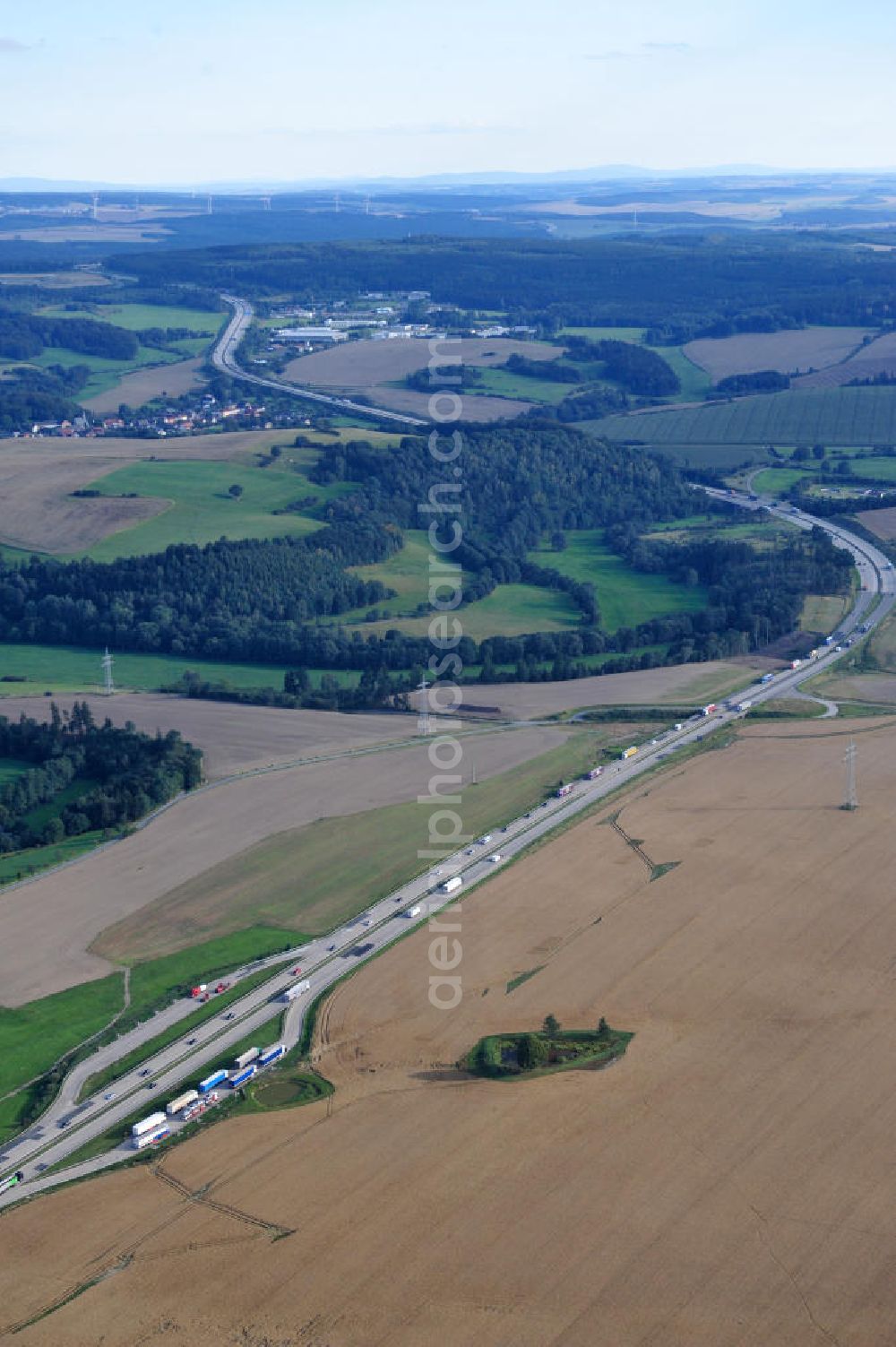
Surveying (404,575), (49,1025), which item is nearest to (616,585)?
(404,575)

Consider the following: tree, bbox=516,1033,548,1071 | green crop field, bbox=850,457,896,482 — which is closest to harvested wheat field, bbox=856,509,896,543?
green crop field, bbox=850,457,896,482

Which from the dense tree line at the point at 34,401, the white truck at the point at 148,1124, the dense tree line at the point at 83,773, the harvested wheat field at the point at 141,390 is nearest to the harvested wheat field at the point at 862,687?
the dense tree line at the point at 83,773

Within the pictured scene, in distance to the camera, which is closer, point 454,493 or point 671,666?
point 671,666

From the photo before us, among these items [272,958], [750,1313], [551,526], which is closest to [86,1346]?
[750,1313]

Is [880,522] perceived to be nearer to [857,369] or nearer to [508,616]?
[508,616]

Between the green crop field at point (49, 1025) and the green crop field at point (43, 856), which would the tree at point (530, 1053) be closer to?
the green crop field at point (49, 1025)

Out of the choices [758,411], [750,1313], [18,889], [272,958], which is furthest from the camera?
[758,411]

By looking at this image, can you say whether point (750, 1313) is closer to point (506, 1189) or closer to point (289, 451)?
point (506, 1189)
